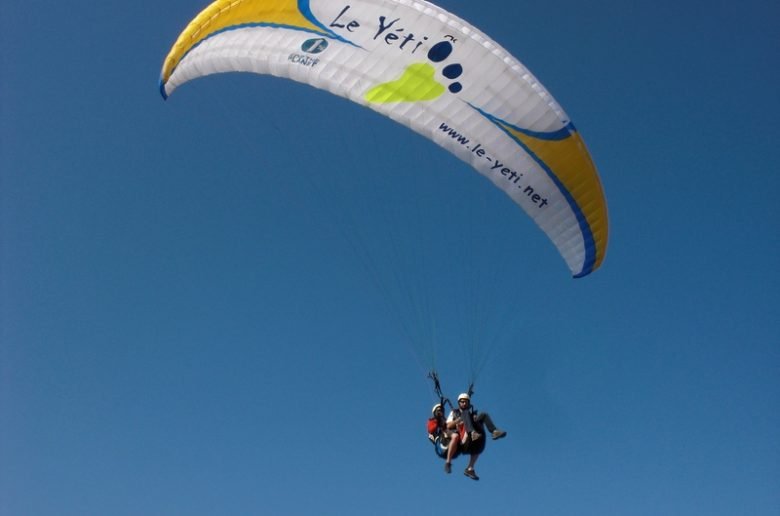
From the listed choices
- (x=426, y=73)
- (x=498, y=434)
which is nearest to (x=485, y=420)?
(x=498, y=434)

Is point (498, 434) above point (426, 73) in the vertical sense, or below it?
below

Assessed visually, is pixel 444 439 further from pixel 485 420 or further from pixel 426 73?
pixel 426 73

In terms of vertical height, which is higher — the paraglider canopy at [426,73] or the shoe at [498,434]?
the paraglider canopy at [426,73]

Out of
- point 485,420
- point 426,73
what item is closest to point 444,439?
point 485,420

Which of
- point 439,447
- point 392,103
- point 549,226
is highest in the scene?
point 392,103

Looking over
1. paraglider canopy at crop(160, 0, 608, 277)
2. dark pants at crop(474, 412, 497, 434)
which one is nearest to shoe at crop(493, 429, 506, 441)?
dark pants at crop(474, 412, 497, 434)

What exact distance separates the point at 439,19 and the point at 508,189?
309 centimetres

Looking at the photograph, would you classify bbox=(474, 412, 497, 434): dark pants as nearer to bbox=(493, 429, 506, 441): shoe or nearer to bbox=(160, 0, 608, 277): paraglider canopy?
bbox=(493, 429, 506, 441): shoe

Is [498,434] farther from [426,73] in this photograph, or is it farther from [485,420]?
[426,73]

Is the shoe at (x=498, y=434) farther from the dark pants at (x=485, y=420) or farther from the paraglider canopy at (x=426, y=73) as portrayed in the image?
the paraglider canopy at (x=426, y=73)

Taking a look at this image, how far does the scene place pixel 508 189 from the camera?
645 inches

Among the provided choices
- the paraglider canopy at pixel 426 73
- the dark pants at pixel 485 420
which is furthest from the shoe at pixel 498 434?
the paraglider canopy at pixel 426 73

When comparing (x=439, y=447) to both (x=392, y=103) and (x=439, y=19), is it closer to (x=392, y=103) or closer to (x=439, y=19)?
(x=392, y=103)

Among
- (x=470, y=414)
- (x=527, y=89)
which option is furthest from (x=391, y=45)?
(x=470, y=414)
